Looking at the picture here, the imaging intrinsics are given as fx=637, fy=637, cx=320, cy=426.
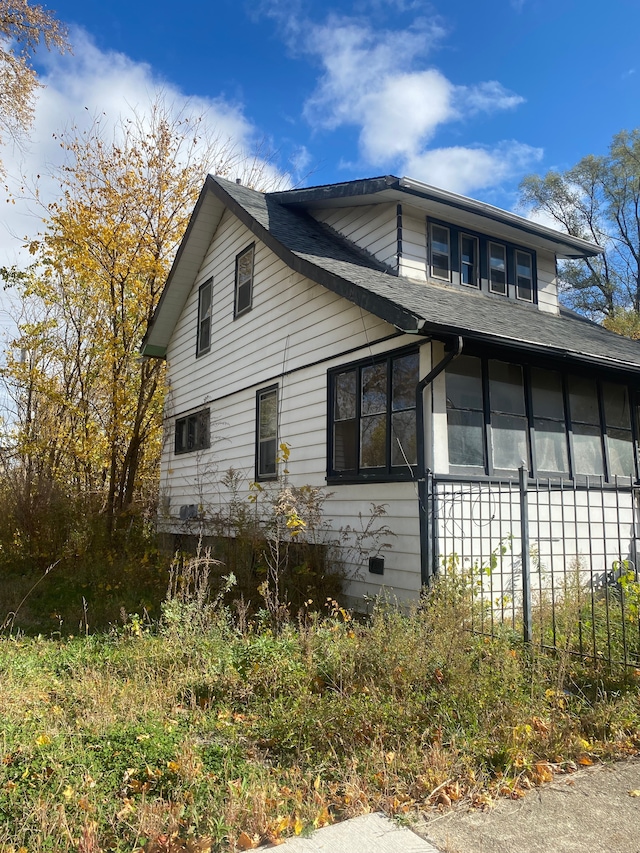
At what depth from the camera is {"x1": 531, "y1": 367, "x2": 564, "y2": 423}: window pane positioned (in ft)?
28.8

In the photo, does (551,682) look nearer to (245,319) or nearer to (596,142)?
(245,319)

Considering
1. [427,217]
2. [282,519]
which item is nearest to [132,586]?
[282,519]

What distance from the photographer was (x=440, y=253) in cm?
1081

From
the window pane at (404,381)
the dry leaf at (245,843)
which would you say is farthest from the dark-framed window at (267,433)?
the dry leaf at (245,843)

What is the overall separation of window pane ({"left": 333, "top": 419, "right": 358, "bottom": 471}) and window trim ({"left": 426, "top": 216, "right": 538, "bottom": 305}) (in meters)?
3.14

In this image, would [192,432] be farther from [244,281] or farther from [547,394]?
[547,394]

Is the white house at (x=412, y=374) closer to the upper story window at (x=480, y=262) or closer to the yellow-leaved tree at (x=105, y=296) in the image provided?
the upper story window at (x=480, y=262)

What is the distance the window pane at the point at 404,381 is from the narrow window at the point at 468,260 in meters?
3.43

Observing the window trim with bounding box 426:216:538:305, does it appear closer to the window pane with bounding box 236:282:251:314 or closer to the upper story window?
the upper story window

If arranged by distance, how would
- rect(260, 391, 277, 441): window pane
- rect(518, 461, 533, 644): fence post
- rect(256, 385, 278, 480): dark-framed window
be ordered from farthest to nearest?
rect(260, 391, 277, 441): window pane
rect(256, 385, 278, 480): dark-framed window
rect(518, 461, 533, 644): fence post

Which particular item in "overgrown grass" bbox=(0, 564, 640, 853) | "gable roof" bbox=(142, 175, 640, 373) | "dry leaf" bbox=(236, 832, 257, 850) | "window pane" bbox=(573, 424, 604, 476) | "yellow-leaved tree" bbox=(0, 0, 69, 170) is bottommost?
"dry leaf" bbox=(236, 832, 257, 850)

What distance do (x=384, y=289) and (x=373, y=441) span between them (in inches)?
80.1

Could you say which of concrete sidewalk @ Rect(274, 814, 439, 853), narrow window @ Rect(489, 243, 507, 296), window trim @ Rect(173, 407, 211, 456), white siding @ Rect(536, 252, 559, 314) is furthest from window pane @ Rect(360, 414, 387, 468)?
window trim @ Rect(173, 407, 211, 456)

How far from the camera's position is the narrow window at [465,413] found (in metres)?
7.86
